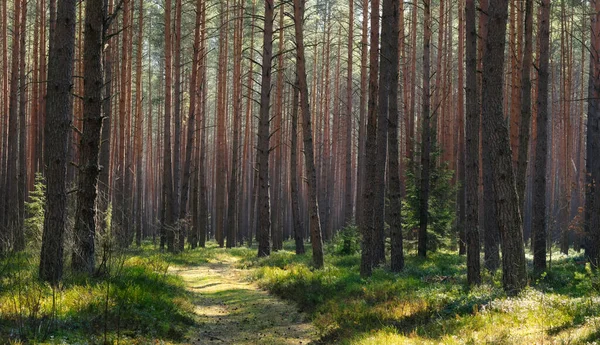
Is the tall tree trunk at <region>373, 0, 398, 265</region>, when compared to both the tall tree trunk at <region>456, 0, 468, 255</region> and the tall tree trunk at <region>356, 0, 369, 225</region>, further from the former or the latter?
the tall tree trunk at <region>356, 0, 369, 225</region>

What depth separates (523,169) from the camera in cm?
1402

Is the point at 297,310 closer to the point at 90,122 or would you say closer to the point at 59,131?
the point at 90,122

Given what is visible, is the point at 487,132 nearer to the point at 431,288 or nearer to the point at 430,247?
the point at 431,288

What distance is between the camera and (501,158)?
8805 millimetres

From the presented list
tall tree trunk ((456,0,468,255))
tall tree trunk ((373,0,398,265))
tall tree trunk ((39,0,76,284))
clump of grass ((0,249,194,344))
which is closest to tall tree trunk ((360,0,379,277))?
tall tree trunk ((373,0,398,265))

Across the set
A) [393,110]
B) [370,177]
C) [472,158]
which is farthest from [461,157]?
[370,177]

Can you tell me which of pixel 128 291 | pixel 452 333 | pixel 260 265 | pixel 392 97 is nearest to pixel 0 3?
pixel 260 265

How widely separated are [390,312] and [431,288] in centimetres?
212

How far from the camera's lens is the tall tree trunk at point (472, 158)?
35.9ft

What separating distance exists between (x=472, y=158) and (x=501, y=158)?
2.88 metres

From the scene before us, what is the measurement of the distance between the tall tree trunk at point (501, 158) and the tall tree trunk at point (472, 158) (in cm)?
186

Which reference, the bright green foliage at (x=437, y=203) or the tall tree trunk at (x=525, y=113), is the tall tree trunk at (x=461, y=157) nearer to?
the bright green foliage at (x=437, y=203)

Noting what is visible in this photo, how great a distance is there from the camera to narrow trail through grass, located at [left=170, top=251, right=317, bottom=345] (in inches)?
323

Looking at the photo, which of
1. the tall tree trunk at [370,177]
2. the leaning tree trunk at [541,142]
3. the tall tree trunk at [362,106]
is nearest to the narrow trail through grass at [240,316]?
the tall tree trunk at [370,177]
